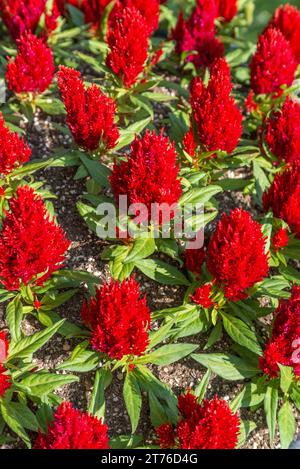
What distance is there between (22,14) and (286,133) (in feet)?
6.14

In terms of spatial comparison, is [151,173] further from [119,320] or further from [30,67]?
[30,67]

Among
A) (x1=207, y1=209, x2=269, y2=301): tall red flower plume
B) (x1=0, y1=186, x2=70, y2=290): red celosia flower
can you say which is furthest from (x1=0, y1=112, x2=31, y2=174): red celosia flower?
(x1=207, y1=209, x2=269, y2=301): tall red flower plume

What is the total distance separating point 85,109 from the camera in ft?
11.6

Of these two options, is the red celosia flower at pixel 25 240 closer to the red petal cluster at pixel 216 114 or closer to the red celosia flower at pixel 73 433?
the red celosia flower at pixel 73 433

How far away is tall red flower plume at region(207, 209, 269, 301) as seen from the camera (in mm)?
2990

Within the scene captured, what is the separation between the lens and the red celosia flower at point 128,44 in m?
3.77

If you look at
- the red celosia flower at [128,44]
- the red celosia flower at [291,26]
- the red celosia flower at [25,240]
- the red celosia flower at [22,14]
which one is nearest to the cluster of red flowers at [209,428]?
the red celosia flower at [25,240]

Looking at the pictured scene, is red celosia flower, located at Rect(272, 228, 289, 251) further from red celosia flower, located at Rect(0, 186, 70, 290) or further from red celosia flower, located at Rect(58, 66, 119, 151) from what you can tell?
red celosia flower, located at Rect(0, 186, 70, 290)

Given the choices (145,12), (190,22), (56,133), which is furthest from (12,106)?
(190,22)

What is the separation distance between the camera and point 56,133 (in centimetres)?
421

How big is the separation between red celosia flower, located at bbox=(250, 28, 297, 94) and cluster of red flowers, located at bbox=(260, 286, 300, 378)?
5.24 feet

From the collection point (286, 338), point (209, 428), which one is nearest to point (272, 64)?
point (286, 338)

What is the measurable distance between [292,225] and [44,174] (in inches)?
55.6
